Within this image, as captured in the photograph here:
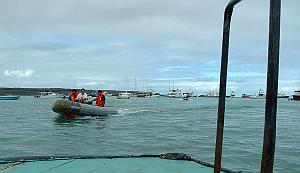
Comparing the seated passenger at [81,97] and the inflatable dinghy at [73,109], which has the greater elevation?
the seated passenger at [81,97]

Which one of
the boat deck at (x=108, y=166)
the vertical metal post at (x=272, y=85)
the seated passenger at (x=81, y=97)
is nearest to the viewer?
the vertical metal post at (x=272, y=85)

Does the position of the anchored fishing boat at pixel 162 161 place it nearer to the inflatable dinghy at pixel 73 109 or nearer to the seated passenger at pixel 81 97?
the inflatable dinghy at pixel 73 109

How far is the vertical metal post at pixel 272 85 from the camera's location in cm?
195

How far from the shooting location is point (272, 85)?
199 centimetres

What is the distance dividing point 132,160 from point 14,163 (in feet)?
5.97

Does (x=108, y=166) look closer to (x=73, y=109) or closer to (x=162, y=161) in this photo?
(x=162, y=161)

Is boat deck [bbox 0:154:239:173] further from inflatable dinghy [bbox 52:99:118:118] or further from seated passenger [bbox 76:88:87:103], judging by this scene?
seated passenger [bbox 76:88:87:103]

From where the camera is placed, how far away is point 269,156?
2.06 meters

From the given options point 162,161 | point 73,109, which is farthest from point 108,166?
point 73,109

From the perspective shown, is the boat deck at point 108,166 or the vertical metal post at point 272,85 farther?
the boat deck at point 108,166

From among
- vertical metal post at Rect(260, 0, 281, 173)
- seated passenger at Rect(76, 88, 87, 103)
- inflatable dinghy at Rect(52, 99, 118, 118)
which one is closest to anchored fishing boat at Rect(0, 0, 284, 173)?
vertical metal post at Rect(260, 0, 281, 173)

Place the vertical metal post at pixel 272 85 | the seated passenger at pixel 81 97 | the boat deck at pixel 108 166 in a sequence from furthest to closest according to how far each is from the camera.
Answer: the seated passenger at pixel 81 97, the boat deck at pixel 108 166, the vertical metal post at pixel 272 85

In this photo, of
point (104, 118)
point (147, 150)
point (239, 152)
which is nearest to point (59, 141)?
point (147, 150)

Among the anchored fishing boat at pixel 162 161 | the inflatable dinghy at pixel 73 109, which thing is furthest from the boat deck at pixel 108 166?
the inflatable dinghy at pixel 73 109
